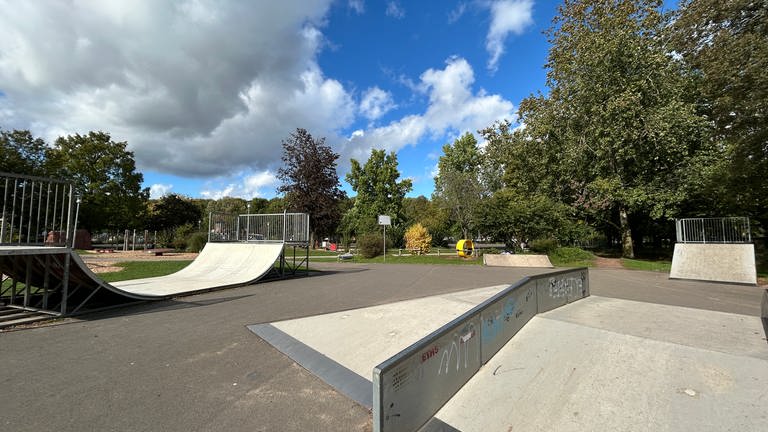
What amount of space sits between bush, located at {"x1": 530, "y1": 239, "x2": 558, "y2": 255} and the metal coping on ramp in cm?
1919

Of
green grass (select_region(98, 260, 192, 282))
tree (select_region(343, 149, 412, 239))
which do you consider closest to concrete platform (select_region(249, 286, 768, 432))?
green grass (select_region(98, 260, 192, 282))

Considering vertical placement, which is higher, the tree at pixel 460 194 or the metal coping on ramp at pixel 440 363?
the tree at pixel 460 194

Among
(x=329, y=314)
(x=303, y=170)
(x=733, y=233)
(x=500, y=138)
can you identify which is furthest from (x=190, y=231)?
(x=733, y=233)

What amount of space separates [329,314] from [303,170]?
2467 centimetres

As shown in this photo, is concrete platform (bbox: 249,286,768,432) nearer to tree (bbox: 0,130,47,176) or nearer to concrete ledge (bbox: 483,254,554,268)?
concrete ledge (bbox: 483,254,554,268)

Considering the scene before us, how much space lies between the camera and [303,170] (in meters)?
30.0

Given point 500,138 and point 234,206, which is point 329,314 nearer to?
point 500,138

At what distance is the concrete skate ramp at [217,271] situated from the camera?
9.55m

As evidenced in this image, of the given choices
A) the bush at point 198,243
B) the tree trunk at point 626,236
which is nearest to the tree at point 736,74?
the tree trunk at point 626,236

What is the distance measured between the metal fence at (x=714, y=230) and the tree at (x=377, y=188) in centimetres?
3130

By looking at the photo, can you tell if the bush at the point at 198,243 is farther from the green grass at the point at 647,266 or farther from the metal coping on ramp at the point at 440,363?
the green grass at the point at 647,266

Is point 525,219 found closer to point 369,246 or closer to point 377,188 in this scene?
point 369,246

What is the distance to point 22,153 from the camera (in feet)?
88.2

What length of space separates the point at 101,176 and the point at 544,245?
129ft
